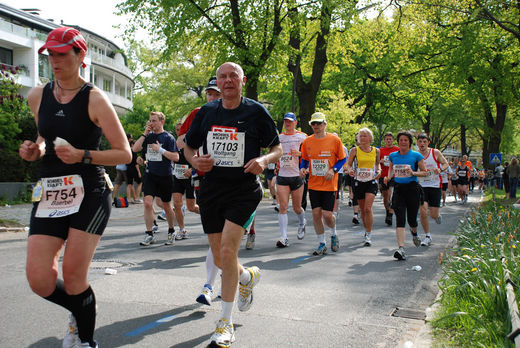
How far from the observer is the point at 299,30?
22359 millimetres

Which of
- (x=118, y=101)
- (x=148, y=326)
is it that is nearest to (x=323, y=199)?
(x=148, y=326)

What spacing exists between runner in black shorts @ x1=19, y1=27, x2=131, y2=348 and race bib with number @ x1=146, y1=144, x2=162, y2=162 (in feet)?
18.4

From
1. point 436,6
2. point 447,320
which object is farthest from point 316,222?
point 436,6

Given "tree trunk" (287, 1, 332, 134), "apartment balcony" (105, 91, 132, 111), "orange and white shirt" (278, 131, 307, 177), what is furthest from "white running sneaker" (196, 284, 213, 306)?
"apartment balcony" (105, 91, 132, 111)

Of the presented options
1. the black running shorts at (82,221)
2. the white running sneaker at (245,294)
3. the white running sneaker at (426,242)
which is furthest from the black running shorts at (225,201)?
the white running sneaker at (426,242)

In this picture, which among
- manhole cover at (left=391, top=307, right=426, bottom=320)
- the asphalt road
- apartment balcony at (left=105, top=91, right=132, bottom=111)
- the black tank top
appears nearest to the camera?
the black tank top

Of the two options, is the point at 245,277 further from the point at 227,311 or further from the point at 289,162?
the point at 289,162

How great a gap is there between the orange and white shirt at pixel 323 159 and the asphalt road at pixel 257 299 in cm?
113

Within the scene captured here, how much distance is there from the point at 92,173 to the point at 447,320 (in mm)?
2975

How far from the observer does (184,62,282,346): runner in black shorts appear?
4113mm

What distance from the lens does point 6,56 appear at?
41.3m

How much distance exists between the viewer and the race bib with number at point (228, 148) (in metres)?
4.26

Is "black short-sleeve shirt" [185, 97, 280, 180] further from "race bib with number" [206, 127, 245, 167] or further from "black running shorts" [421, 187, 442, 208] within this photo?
"black running shorts" [421, 187, 442, 208]

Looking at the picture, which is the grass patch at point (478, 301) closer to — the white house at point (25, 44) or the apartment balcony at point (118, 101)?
the white house at point (25, 44)
